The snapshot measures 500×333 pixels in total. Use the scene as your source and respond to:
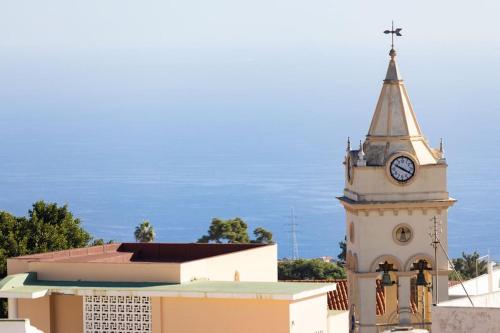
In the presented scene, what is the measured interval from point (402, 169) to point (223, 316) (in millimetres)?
12210

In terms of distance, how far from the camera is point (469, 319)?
26391 millimetres

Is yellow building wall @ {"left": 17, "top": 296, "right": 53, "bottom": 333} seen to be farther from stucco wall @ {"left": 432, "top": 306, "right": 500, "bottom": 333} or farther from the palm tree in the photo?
the palm tree

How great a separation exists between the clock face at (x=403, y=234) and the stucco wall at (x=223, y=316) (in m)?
12.0

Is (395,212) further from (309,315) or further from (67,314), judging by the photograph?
(67,314)

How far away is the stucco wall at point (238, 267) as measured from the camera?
104 feet

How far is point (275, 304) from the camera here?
99.1 ft

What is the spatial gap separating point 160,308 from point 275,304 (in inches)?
67.4

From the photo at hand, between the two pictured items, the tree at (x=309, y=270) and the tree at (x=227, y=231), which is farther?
the tree at (x=227, y=231)

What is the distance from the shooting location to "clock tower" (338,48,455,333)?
41.9 metres

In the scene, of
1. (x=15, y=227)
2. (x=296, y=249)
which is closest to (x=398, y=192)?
(x=15, y=227)

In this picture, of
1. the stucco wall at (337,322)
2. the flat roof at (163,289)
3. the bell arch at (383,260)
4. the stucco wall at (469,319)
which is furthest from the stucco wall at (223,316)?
the bell arch at (383,260)

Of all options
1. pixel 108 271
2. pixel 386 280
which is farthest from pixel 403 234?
pixel 108 271

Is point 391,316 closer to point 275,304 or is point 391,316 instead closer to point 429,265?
point 429,265

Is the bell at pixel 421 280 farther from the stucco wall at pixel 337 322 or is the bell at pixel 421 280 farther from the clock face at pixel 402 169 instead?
the stucco wall at pixel 337 322
